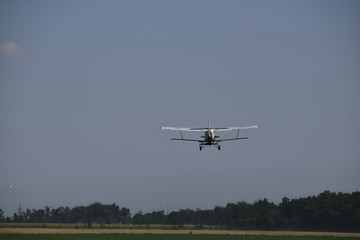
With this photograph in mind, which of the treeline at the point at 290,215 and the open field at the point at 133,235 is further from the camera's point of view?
the treeline at the point at 290,215

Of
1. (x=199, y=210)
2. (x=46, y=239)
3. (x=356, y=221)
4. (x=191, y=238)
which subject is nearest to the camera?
(x=46, y=239)

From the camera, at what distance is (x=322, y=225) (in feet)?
481

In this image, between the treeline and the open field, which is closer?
the open field

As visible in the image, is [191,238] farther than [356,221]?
No

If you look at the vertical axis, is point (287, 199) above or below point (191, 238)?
above

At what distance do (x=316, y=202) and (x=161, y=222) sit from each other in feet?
148

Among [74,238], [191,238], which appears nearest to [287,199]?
[191,238]

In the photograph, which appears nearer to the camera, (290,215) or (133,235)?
(133,235)

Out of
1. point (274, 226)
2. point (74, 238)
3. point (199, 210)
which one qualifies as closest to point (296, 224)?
point (274, 226)

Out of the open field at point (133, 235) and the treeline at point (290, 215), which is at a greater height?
the treeline at point (290, 215)

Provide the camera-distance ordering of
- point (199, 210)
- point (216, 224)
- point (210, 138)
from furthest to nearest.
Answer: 1. point (199, 210)
2. point (216, 224)
3. point (210, 138)

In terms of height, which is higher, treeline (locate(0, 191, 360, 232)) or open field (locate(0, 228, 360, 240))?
treeline (locate(0, 191, 360, 232))

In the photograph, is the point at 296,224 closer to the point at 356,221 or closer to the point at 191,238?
the point at 356,221

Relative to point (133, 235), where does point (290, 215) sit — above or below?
above
